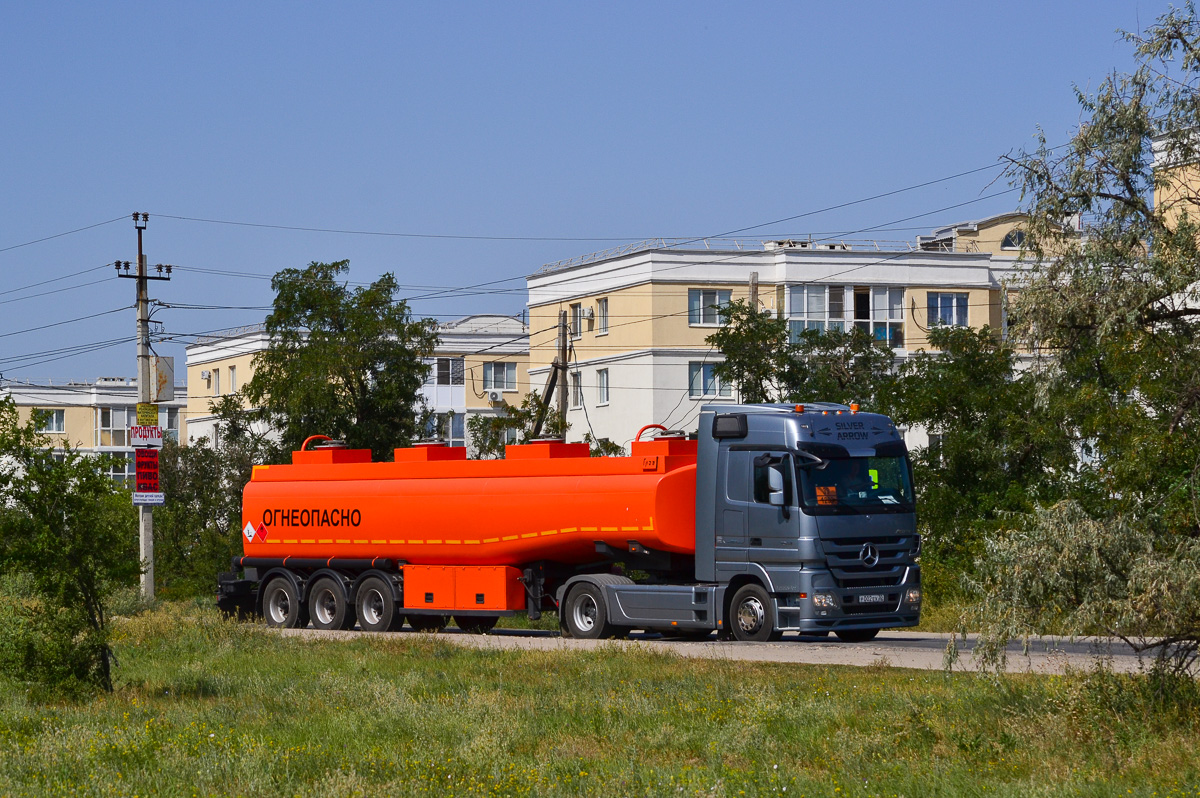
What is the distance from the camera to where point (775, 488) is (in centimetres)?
2192

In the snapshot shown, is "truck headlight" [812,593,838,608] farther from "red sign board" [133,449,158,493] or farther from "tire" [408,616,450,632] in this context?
"red sign board" [133,449,158,493]

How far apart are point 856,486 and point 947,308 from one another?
1882 inches

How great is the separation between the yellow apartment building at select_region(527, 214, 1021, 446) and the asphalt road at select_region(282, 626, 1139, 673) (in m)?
38.2

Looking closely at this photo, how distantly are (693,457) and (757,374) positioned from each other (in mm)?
17234

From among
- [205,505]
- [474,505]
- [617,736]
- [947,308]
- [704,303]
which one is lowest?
[617,736]

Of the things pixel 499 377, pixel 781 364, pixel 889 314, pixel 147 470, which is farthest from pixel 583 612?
pixel 499 377

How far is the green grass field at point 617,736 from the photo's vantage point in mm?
10547

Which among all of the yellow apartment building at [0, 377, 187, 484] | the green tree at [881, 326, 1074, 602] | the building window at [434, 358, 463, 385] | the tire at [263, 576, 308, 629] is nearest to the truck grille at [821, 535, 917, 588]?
the green tree at [881, 326, 1074, 602]

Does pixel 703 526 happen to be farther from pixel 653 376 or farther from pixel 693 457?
pixel 653 376

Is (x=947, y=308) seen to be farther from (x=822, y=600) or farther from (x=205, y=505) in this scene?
(x=822, y=600)

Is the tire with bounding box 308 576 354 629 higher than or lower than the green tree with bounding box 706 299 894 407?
lower

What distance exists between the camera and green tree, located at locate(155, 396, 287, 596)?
47.6 meters

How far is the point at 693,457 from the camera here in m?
23.6

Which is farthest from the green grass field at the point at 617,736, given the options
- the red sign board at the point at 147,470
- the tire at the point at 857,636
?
the red sign board at the point at 147,470
